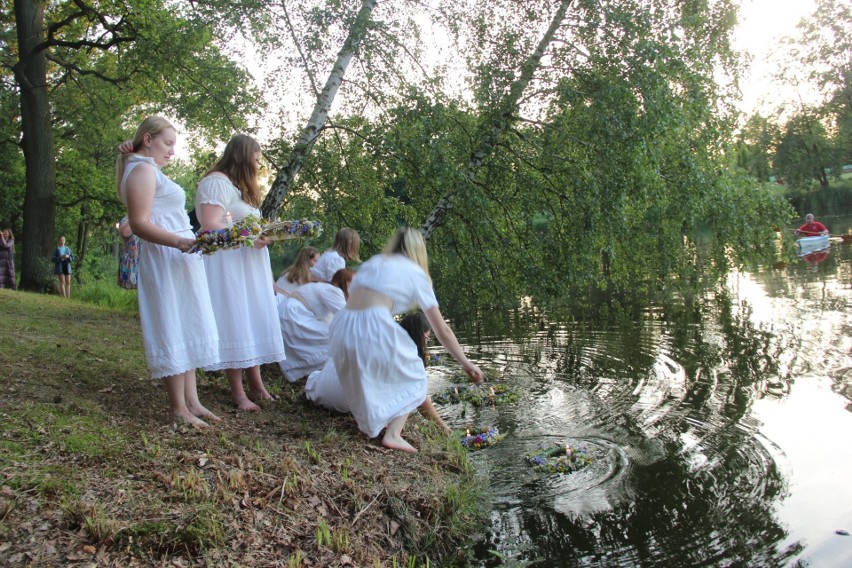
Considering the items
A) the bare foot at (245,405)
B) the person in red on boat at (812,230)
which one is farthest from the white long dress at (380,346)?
the person in red on boat at (812,230)

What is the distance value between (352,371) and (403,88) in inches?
221

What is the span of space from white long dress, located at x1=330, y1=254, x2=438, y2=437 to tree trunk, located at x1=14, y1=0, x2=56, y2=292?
14584 millimetres

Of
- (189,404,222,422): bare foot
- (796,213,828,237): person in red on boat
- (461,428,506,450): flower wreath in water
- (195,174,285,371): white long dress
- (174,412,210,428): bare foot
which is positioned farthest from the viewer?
(796,213,828,237): person in red on boat

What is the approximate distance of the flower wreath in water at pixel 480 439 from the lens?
738 cm

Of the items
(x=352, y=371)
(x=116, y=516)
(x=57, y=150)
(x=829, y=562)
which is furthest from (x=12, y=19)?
(x=829, y=562)

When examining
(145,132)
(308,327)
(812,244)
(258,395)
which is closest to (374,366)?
(258,395)

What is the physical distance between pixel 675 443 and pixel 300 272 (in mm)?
4666

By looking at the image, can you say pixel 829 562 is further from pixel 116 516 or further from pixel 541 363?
pixel 541 363

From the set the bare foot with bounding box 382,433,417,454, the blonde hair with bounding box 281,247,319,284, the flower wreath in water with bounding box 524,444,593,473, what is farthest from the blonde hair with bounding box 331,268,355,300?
the flower wreath in water with bounding box 524,444,593,473

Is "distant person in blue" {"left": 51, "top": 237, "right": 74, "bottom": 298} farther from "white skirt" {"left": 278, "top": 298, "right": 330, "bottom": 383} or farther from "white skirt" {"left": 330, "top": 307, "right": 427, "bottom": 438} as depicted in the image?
"white skirt" {"left": 330, "top": 307, "right": 427, "bottom": 438}

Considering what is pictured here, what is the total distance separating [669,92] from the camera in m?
9.62

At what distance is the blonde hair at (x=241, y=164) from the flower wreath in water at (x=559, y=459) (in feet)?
11.5

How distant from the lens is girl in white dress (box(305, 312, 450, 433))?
6734 millimetres

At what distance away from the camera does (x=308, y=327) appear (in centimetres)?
854
